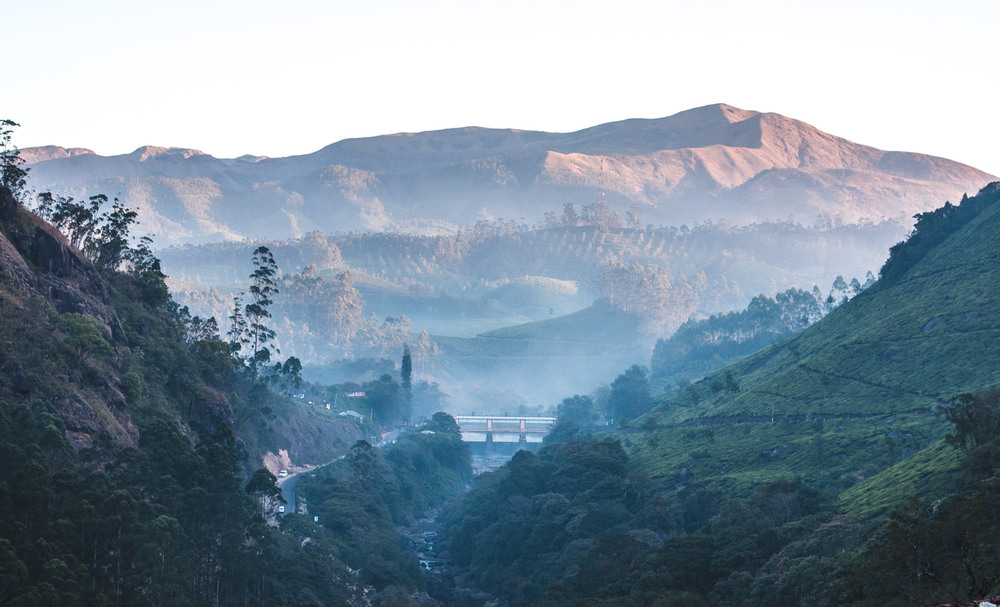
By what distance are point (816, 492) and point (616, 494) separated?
3313cm

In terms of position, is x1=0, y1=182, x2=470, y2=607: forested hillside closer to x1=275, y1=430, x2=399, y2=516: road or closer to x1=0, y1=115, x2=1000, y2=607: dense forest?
x1=0, y1=115, x2=1000, y2=607: dense forest

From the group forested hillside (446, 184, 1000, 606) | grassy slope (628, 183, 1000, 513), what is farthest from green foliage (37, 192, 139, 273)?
grassy slope (628, 183, 1000, 513)

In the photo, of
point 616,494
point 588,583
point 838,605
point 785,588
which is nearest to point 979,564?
point 838,605

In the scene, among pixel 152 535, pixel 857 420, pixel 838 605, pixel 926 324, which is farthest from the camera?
pixel 926 324

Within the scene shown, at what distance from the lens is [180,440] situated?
286 ft

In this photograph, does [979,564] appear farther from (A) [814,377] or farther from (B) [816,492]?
(A) [814,377]

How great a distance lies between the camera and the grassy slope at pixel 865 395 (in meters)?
106

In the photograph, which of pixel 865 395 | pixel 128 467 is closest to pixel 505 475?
pixel 865 395

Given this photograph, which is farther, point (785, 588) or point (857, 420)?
point (857, 420)

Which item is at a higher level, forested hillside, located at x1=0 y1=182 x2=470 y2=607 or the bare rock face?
the bare rock face

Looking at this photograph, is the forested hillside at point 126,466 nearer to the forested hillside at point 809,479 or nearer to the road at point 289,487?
the road at point 289,487

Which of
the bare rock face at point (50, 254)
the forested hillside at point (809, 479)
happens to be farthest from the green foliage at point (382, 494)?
the bare rock face at point (50, 254)

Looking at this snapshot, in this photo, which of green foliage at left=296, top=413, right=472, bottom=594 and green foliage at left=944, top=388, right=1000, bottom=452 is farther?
green foliage at left=296, top=413, right=472, bottom=594

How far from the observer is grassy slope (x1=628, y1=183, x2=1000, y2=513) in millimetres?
106312
